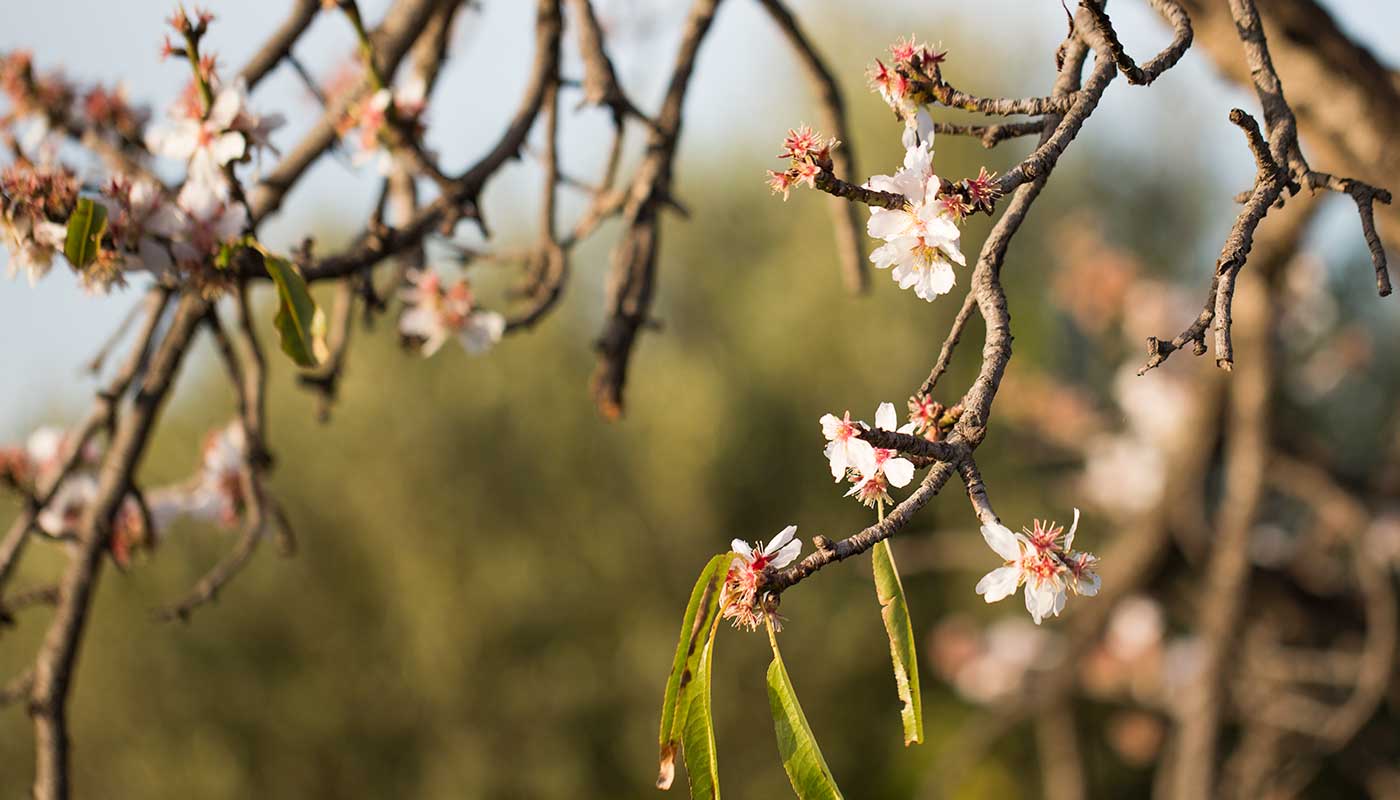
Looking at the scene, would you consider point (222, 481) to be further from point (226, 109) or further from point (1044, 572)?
point (1044, 572)

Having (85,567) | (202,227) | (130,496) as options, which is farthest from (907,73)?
(130,496)

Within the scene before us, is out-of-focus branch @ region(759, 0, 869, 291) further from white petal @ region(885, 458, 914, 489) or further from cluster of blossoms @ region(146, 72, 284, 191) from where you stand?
white petal @ region(885, 458, 914, 489)

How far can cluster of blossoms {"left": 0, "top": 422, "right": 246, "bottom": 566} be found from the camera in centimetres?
117

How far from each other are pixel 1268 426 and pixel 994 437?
4.87 meters

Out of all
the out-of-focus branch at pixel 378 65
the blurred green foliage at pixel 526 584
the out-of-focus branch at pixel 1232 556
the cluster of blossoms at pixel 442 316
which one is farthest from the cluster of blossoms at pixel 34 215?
the blurred green foliage at pixel 526 584

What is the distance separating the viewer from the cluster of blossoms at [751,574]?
1.66ft

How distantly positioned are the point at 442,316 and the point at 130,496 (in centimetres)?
37

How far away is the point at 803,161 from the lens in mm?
526

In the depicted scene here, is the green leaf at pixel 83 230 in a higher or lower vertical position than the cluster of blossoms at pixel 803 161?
lower

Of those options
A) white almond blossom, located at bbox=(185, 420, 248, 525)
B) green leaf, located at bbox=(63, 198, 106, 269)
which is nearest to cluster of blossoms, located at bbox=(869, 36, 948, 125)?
green leaf, located at bbox=(63, 198, 106, 269)

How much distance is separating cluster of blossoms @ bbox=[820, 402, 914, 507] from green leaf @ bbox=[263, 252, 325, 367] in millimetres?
345

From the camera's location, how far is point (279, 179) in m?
1.01

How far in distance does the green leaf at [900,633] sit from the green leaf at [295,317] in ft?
1.20

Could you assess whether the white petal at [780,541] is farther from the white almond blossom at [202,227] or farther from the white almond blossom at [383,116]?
the white almond blossom at [383,116]
